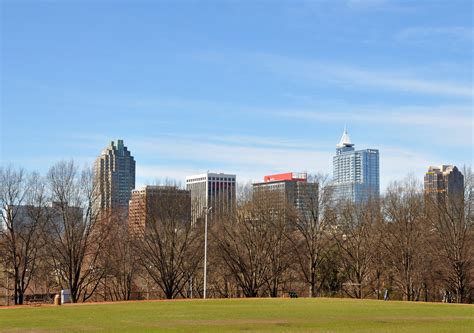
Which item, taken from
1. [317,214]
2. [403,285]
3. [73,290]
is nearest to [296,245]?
[317,214]

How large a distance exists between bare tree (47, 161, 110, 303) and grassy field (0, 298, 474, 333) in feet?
93.1

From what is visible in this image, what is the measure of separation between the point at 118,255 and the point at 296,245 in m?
20.4

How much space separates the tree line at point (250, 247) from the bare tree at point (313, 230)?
0.13 m

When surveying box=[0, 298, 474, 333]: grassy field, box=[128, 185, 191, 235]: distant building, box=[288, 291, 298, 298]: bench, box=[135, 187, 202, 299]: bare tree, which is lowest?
box=[288, 291, 298, 298]: bench

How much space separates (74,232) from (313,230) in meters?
26.8

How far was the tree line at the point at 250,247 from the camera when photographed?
79.4 metres

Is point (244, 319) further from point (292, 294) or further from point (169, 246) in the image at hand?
point (169, 246)

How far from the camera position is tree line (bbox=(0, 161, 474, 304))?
79.4 m

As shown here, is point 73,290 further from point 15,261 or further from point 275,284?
point 275,284

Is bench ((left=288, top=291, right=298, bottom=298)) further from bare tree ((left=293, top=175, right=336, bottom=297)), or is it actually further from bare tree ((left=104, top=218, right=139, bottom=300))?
bare tree ((left=104, top=218, right=139, bottom=300))

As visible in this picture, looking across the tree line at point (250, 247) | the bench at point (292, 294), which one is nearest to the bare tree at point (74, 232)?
the tree line at point (250, 247)

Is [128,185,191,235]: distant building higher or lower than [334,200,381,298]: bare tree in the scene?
higher

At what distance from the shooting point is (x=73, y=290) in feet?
260

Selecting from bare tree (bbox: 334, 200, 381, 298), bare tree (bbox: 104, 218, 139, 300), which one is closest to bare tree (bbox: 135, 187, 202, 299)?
bare tree (bbox: 104, 218, 139, 300)
